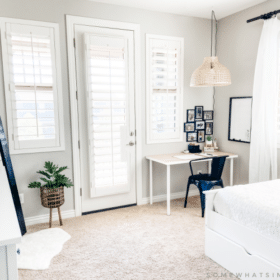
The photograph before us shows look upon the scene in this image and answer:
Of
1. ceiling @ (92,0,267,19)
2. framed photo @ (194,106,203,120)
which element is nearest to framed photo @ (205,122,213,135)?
framed photo @ (194,106,203,120)

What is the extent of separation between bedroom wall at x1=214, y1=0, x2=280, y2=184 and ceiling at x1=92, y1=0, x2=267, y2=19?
0.13 m

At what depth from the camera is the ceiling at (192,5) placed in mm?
3246

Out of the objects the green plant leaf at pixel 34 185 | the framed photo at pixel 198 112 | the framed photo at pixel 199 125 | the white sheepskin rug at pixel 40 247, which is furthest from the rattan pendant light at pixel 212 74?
the white sheepskin rug at pixel 40 247

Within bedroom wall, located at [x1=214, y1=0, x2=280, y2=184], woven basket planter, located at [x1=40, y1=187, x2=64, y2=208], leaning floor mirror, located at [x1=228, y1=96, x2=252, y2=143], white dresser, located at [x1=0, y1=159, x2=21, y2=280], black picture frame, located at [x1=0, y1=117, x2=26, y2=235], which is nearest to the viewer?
white dresser, located at [x1=0, y1=159, x2=21, y2=280]

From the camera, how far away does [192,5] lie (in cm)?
338

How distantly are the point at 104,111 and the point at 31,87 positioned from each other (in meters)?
0.86

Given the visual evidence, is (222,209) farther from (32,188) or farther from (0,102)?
(0,102)

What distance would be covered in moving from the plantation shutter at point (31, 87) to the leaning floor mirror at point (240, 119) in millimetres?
2329

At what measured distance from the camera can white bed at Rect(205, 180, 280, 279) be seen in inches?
70.9

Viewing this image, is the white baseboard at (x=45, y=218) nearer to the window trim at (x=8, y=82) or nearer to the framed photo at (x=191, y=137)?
the window trim at (x=8, y=82)

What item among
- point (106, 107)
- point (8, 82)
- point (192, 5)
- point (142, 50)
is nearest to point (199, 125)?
point (142, 50)

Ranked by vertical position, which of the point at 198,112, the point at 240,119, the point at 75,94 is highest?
→ the point at 75,94

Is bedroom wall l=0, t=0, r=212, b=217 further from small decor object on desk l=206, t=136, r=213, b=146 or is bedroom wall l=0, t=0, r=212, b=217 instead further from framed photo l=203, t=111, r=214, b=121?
small decor object on desk l=206, t=136, r=213, b=146

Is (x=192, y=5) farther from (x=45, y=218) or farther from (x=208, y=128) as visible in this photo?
(x=45, y=218)
